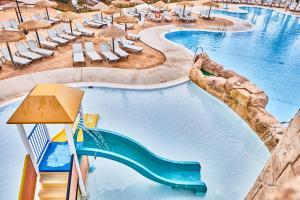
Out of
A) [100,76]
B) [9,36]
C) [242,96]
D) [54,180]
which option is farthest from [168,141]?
[9,36]

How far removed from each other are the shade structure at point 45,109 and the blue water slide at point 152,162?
1.93 meters

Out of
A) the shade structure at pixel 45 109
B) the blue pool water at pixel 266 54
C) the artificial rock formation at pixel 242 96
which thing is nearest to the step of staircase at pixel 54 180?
the shade structure at pixel 45 109

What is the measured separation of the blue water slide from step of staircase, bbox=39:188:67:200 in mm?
1334

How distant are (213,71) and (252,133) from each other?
4.24 m

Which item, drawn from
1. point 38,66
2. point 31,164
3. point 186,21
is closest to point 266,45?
point 186,21

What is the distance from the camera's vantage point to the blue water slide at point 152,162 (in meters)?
6.43

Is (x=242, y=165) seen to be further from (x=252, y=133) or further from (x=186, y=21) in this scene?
(x=186, y=21)

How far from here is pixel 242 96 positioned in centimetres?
939

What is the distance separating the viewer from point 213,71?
11.9 m

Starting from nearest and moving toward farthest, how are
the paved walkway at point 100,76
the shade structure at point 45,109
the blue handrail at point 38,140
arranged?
the shade structure at point 45,109
the blue handrail at point 38,140
the paved walkway at point 100,76

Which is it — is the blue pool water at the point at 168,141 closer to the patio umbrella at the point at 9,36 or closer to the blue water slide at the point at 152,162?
the blue water slide at the point at 152,162

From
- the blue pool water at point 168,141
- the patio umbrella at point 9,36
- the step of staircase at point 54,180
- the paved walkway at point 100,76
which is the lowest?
the blue pool water at point 168,141

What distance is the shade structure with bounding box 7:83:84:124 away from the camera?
445 centimetres

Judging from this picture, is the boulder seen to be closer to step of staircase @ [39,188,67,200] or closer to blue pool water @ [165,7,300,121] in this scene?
blue pool water @ [165,7,300,121]
